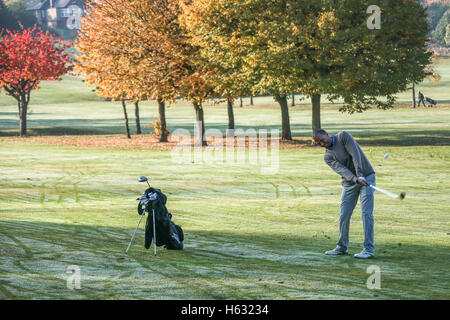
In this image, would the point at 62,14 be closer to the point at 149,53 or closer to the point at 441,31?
the point at 441,31

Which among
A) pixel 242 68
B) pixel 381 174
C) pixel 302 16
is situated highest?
pixel 302 16

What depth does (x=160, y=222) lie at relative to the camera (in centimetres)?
1170

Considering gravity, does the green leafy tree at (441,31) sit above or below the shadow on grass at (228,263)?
above

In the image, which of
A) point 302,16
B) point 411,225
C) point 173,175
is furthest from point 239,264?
point 302,16

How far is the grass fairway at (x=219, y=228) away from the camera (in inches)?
374

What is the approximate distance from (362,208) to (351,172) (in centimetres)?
68

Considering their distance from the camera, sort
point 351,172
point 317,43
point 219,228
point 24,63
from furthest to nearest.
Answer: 1. point 24,63
2. point 317,43
3. point 219,228
4. point 351,172

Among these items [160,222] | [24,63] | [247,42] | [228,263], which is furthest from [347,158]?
[24,63]

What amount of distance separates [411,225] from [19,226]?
Answer: 9.11 m

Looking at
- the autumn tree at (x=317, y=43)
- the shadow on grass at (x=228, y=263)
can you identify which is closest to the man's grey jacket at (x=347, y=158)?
the shadow on grass at (x=228, y=263)

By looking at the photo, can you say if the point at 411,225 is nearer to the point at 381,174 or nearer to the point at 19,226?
the point at 19,226

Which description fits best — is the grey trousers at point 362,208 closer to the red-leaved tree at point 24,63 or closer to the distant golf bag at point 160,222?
the distant golf bag at point 160,222

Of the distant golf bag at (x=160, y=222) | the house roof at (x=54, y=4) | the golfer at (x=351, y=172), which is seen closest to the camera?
the golfer at (x=351, y=172)
